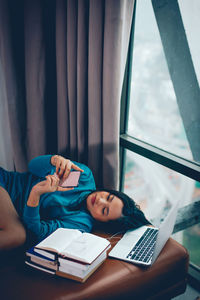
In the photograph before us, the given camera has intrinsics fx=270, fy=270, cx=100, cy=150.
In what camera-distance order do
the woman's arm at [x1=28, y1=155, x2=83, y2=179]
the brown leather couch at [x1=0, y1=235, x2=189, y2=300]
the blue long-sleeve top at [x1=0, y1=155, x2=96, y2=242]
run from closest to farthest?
the brown leather couch at [x1=0, y1=235, x2=189, y2=300] < the blue long-sleeve top at [x1=0, y1=155, x2=96, y2=242] < the woman's arm at [x1=28, y1=155, x2=83, y2=179]

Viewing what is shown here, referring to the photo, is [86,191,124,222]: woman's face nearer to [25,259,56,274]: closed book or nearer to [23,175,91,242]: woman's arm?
A: [23,175,91,242]: woman's arm

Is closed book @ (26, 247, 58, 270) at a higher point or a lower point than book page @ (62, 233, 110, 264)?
lower

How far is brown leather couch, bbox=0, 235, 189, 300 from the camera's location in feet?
3.51

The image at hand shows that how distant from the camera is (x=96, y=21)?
1545 mm

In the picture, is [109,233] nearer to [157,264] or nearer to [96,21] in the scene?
[157,264]

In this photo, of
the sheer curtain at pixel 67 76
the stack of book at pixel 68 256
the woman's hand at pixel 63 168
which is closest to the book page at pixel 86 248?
the stack of book at pixel 68 256

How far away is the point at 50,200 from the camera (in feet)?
4.87

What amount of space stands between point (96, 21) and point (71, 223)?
1135 millimetres

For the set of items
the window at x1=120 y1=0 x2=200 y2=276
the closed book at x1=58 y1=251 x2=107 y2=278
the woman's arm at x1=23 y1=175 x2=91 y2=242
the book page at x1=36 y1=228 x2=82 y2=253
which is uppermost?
the window at x1=120 y1=0 x2=200 y2=276

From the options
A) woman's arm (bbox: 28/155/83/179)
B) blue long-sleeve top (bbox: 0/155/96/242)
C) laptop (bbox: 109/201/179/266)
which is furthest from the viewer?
woman's arm (bbox: 28/155/83/179)

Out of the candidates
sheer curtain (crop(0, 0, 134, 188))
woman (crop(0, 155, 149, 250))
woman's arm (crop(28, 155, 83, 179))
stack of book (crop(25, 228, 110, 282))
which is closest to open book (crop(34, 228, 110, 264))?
stack of book (crop(25, 228, 110, 282))

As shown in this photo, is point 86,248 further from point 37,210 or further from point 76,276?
point 37,210

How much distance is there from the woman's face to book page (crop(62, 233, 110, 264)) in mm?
210

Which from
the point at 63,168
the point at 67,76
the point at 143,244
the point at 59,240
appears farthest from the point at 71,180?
the point at 67,76
